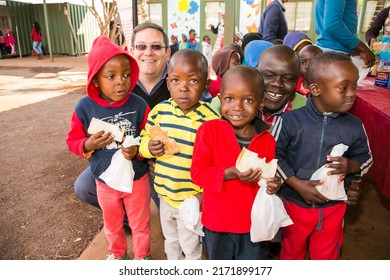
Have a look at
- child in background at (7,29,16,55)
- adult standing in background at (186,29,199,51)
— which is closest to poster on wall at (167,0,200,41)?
adult standing in background at (186,29,199,51)

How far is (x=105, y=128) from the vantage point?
1.93m

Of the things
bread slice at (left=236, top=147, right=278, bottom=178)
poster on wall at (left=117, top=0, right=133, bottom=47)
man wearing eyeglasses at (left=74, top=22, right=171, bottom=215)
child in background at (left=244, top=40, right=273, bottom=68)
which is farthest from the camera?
poster on wall at (left=117, top=0, right=133, bottom=47)

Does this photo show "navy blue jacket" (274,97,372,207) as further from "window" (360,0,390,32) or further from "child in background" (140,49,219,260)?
"window" (360,0,390,32)

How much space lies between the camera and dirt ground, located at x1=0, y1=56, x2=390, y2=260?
2559mm

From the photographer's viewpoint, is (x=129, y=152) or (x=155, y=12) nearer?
(x=129, y=152)

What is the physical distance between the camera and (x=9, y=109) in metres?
7.24

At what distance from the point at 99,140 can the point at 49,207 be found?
174 centimetres

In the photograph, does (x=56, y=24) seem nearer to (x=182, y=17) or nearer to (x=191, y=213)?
(x=182, y=17)

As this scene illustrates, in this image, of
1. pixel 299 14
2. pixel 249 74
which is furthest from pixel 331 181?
pixel 299 14

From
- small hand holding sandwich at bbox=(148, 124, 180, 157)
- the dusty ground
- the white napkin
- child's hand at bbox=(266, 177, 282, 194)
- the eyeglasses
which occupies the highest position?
the eyeglasses

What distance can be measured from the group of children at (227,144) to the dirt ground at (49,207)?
2.30 feet

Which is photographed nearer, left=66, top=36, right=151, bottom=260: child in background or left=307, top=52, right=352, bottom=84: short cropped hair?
left=307, top=52, right=352, bottom=84: short cropped hair

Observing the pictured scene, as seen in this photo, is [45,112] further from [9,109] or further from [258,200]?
[258,200]

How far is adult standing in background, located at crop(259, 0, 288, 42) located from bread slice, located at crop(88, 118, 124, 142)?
132 inches
